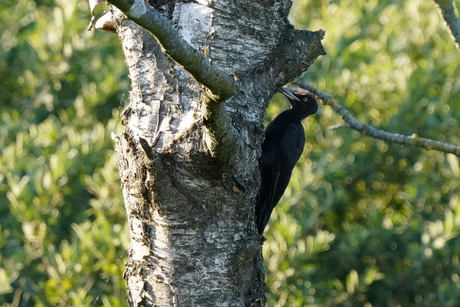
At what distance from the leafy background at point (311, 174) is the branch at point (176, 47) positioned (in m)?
3.14

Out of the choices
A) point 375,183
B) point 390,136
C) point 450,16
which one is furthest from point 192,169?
point 375,183

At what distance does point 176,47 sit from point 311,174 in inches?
170

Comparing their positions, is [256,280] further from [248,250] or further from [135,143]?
[135,143]

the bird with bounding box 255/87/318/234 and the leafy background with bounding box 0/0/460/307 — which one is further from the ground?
the bird with bounding box 255/87/318/234

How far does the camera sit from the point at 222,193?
6.97ft

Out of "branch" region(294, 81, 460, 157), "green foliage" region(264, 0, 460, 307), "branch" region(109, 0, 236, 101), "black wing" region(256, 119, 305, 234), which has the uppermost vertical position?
"branch" region(109, 0, 236, 101)

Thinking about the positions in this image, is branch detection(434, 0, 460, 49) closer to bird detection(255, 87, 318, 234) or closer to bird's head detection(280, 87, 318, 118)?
bird detection(255, 87, 318, 234)

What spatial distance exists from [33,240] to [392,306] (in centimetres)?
329

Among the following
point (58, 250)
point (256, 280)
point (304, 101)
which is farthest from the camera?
point (58, 250)

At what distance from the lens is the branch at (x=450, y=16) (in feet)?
9.37

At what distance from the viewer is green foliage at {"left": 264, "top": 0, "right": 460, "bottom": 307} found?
544 centimetres

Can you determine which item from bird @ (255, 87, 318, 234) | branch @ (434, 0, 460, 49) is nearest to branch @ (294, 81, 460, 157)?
branch @ (434, 0, 460, 49)

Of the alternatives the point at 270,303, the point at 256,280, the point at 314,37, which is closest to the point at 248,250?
the point at 256,280

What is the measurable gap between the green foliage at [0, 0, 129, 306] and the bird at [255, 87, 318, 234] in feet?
3.48
